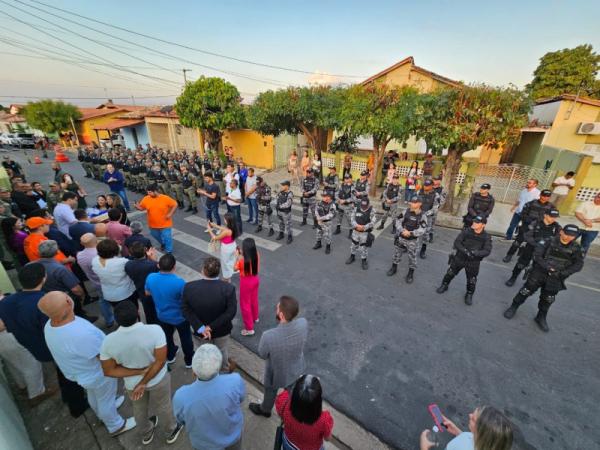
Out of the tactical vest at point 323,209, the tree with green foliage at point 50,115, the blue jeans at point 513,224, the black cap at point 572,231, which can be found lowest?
the blue jeans at point 513,224

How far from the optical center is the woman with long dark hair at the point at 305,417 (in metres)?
1.85

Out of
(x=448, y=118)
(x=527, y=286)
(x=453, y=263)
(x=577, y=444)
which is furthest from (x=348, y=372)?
(x=448, y=118)

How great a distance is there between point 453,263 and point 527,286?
4.14 ft

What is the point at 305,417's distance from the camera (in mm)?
1907

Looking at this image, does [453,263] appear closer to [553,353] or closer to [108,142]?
[553,353]

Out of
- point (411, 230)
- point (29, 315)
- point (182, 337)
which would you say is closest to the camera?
point (29, 315)

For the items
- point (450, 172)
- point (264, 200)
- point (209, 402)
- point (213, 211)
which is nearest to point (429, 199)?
point (450, 172)

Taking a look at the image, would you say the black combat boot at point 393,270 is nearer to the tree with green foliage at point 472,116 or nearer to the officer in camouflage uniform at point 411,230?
the officer in camouflage uniform at point 411,230

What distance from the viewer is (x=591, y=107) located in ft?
50.8

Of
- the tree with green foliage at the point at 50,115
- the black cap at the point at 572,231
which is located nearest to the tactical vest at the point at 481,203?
the black cap at the point at 572,231

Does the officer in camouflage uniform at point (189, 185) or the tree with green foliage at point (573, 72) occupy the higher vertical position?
the tree with green foliage at point (573, 72)

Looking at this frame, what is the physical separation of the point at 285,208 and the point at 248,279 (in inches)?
153

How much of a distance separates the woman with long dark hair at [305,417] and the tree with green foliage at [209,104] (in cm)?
1803

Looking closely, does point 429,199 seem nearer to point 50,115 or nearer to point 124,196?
point 124,196
